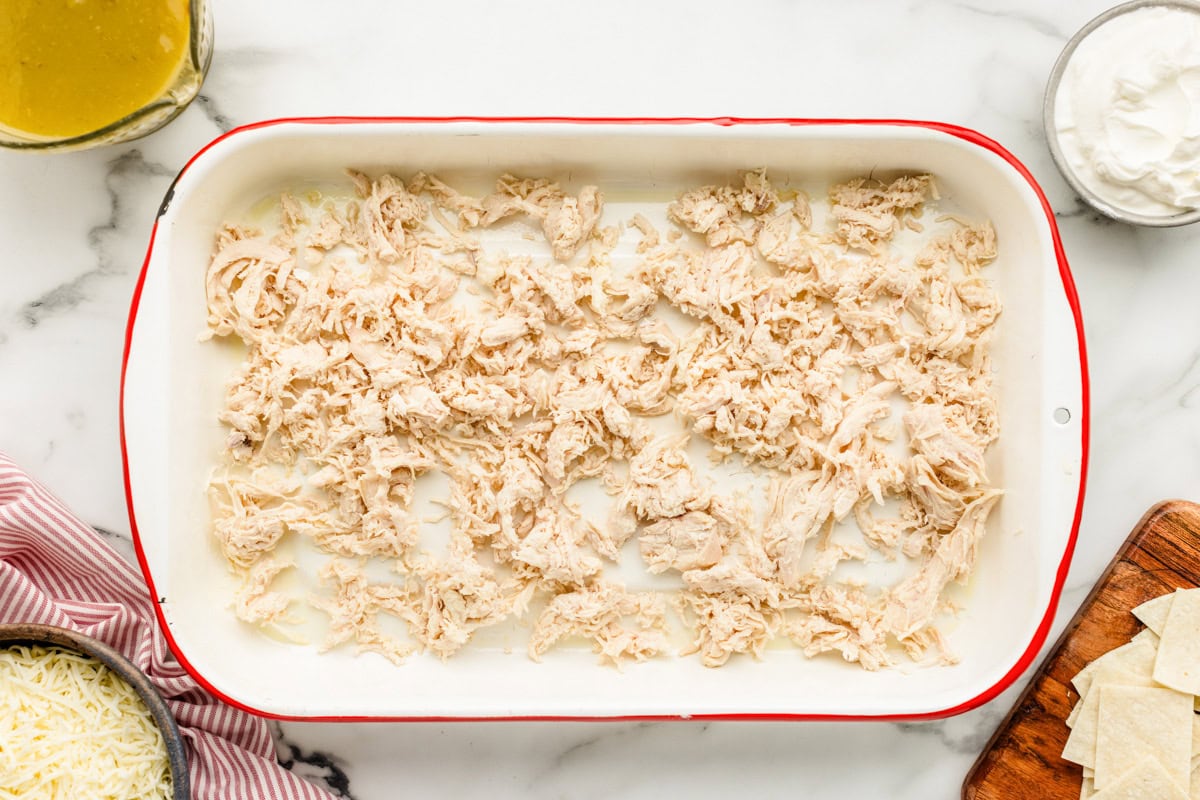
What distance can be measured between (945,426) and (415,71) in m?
1.43

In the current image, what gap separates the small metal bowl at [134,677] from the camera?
1763 millimetres

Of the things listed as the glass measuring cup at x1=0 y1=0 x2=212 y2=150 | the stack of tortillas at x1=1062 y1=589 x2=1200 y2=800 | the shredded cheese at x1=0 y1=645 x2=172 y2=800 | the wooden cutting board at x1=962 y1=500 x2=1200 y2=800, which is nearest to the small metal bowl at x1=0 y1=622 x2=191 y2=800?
the shredded cheese at x1=0 y1=645 x2=172 y2=800

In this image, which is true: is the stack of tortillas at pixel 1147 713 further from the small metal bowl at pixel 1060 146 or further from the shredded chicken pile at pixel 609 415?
the small metal bowl at pixel 1060 146

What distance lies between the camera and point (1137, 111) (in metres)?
1.90

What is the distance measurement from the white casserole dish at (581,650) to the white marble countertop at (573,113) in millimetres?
176

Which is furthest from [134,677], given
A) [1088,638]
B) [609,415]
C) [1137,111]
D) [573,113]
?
[1137,111]

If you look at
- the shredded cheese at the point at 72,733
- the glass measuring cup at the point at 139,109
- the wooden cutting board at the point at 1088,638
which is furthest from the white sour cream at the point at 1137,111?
the shredded cheese at the point at 72,733

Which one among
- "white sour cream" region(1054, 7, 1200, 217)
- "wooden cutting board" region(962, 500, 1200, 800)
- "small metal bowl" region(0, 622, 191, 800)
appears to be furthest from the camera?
"wooden cutting board" region(962, 500, 1200, 800)

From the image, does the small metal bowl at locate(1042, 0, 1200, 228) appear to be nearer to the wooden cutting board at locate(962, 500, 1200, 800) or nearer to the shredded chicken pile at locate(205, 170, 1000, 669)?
the shredded chicken pile at locate(205, 170, 1000, 669)

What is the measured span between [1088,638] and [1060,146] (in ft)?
3.60

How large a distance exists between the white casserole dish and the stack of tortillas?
0.28 meters

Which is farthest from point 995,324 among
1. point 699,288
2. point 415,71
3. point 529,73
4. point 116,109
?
point 116,109

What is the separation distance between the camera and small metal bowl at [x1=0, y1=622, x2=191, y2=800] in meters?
1.76

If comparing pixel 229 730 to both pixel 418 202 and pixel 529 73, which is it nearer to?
pixel 418 202
